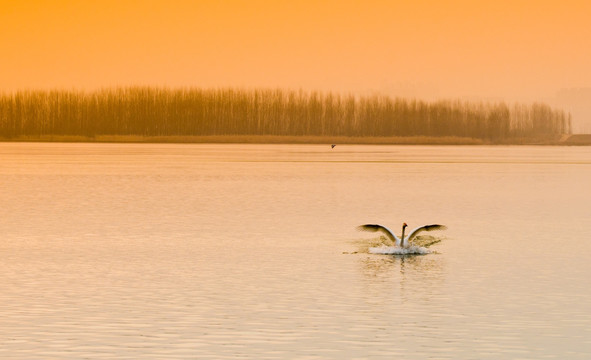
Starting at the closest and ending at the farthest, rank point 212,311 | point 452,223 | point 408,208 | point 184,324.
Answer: point 184,324, point 212,311, point 452,223, point 408,208

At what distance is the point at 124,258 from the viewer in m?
15.7

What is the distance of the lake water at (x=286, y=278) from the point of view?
9438mm

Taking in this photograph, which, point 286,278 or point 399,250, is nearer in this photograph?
point 286,278

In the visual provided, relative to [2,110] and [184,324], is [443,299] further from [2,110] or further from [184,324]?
[2,110]

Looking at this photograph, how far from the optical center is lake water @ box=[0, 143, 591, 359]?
9.44 m

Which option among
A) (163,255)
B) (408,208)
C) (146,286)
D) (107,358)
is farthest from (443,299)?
(408,208)

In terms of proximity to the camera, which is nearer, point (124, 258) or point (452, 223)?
point (124, 258)

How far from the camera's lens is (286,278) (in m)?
13.6

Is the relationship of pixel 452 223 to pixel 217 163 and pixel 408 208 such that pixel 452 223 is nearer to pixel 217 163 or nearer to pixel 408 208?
pixel 408 208

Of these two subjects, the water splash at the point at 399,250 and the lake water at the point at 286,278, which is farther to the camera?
the water splash at the point at 399,250

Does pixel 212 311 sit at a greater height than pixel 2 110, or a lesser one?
lesser

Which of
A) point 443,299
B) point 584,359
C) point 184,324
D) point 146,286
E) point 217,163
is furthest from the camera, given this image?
point 217,163

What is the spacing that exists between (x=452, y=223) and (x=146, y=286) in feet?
36.3

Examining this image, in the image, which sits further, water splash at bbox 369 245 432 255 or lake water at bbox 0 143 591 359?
water splash at bbox 369 245 432 255
